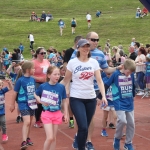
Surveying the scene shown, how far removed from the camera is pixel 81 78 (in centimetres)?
624

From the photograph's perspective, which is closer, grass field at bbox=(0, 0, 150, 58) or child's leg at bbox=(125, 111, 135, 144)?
child's leg at bbox=(125, 111, 135, 144)

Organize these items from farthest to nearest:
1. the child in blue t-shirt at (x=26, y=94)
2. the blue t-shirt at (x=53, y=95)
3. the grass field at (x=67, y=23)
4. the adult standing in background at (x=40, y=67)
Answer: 1. the grass field at (x=67, y=23)
2. the adult standing in background at (x=40, y=67)
3. the child in blue t-shirt at (x=26, y=94)
4. the blue t-shirt at (x=53, y=95)

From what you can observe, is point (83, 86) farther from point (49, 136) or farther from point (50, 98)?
point (49, 136)

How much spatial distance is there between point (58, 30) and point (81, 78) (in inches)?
1337

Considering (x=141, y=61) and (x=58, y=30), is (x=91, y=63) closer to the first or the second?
(x=141, y=61)

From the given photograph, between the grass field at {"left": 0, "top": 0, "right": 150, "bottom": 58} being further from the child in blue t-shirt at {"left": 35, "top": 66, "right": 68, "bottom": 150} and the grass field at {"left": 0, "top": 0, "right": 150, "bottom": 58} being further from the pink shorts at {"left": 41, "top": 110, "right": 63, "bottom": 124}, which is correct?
the pink shorts at {"left": 41, "top": 110, "right": 63, "bottom": 124}

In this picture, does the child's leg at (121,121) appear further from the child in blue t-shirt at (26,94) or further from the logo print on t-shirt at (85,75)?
the child in blue t-shirt at (26,94)

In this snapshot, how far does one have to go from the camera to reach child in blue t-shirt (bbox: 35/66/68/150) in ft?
20.6

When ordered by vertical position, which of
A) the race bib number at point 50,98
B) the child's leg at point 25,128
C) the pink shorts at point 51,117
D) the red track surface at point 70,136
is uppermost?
the race bib number at point 50,98

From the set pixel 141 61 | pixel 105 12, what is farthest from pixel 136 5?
pixel 141 61

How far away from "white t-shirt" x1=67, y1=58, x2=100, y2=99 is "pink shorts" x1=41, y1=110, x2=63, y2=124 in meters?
0.39

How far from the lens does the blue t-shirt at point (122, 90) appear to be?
6.85m

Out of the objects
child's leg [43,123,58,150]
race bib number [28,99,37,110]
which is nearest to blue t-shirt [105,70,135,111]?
child's leg [43,123,58,150]

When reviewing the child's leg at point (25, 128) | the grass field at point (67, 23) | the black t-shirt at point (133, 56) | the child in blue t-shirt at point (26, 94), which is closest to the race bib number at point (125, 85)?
the child in blue t-shirt at point (26, 94)
